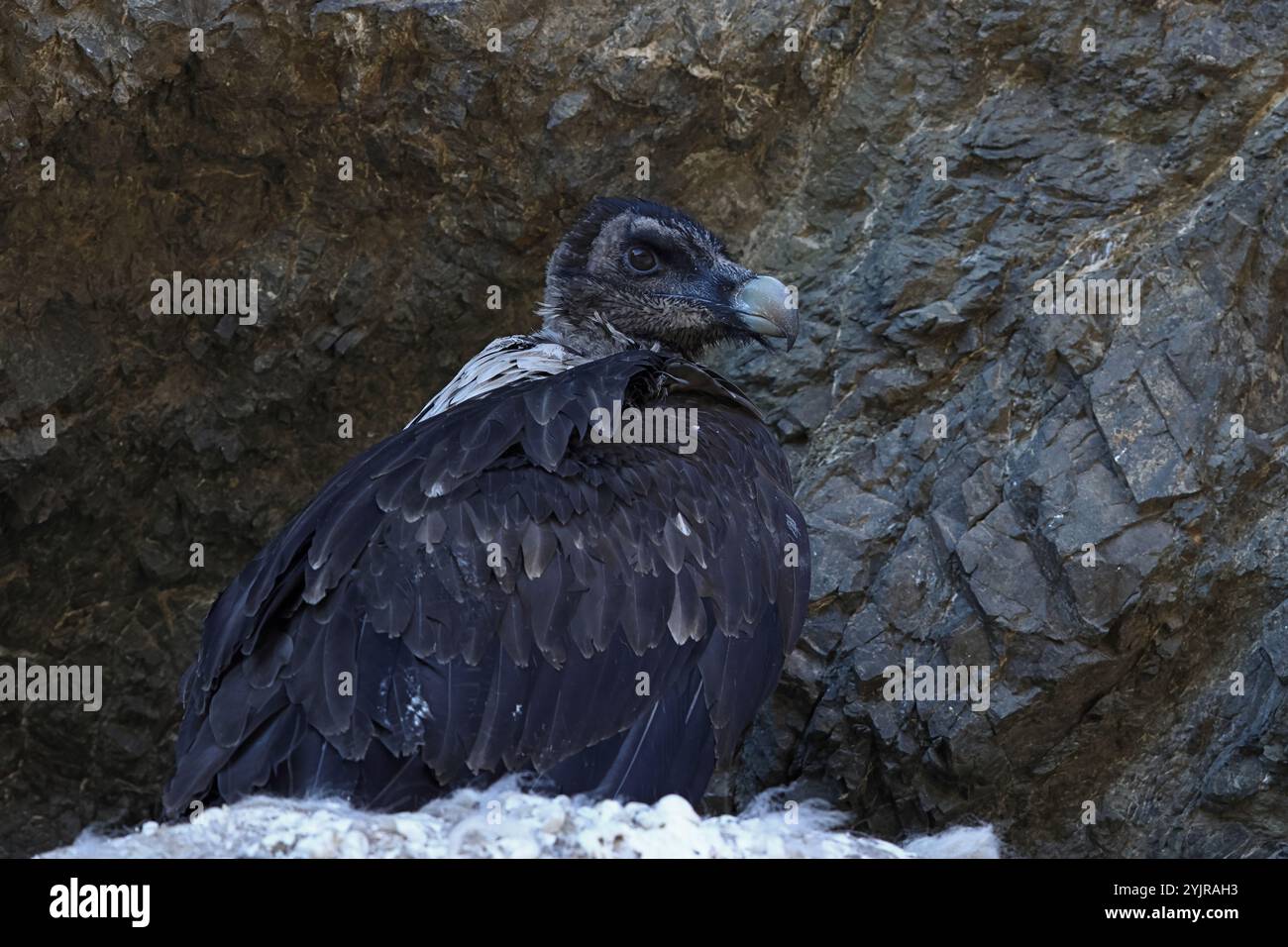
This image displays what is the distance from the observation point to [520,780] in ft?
14.8

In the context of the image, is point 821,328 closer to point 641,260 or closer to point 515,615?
point 641,260

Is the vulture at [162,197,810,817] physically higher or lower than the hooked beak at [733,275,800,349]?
lower

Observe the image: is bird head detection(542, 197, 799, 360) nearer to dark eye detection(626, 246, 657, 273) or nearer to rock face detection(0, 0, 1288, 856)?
dark eye detection(626, 246, 657, 273)

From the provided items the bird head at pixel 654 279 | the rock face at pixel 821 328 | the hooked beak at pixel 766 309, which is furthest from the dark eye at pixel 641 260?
the rock face at pixel 821 328

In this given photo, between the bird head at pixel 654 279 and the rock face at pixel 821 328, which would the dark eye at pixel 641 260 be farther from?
the rock face at pixel 821 328

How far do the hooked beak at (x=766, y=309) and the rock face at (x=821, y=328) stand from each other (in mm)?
697

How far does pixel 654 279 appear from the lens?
20.4ft

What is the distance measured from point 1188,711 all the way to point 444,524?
2.85 metres

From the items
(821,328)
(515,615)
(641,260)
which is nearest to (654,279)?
(641,260)

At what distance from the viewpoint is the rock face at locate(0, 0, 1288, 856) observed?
5988 mm

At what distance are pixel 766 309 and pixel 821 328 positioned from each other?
792 mm

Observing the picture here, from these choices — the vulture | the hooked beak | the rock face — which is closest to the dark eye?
the hooked beak

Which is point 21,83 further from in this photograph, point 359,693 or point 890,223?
point 890,223

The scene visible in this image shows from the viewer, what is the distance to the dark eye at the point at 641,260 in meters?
6.21
